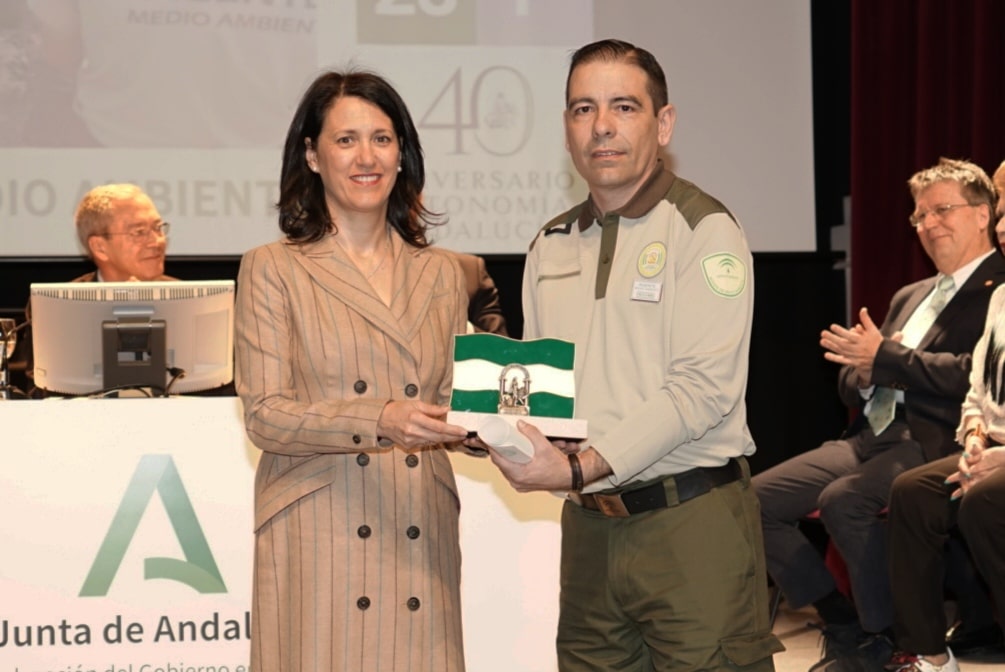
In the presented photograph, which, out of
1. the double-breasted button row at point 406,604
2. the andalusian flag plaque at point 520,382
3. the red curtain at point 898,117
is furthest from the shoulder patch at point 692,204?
the red curtain at point 898,117

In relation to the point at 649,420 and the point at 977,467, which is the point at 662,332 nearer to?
the point at 649,420

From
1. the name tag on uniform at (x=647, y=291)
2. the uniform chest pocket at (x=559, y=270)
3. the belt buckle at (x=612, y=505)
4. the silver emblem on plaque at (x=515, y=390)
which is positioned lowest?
A: the belt buckle at (x=612, y=505)

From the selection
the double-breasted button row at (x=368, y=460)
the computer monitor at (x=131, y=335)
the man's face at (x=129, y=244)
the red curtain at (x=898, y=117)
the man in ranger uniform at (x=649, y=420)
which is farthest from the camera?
the red curtain at (x=898, y=117)

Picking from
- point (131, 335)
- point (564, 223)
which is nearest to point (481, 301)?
point (131, 335)

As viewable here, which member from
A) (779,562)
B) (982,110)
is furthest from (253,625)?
(982,110)

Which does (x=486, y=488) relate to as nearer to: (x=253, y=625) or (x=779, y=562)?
(x=253, y=625)

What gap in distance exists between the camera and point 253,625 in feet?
7.73

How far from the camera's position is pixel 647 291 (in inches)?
90.0

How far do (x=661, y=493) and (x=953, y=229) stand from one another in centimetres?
308

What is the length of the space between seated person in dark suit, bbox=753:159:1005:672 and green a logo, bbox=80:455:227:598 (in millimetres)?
2328

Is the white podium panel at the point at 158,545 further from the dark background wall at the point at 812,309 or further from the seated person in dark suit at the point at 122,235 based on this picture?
the dark background wall at the point at 812,309

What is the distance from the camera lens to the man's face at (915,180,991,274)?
192 inches

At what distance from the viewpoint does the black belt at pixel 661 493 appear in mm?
2275

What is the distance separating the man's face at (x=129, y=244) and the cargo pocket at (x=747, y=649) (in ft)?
11.9
